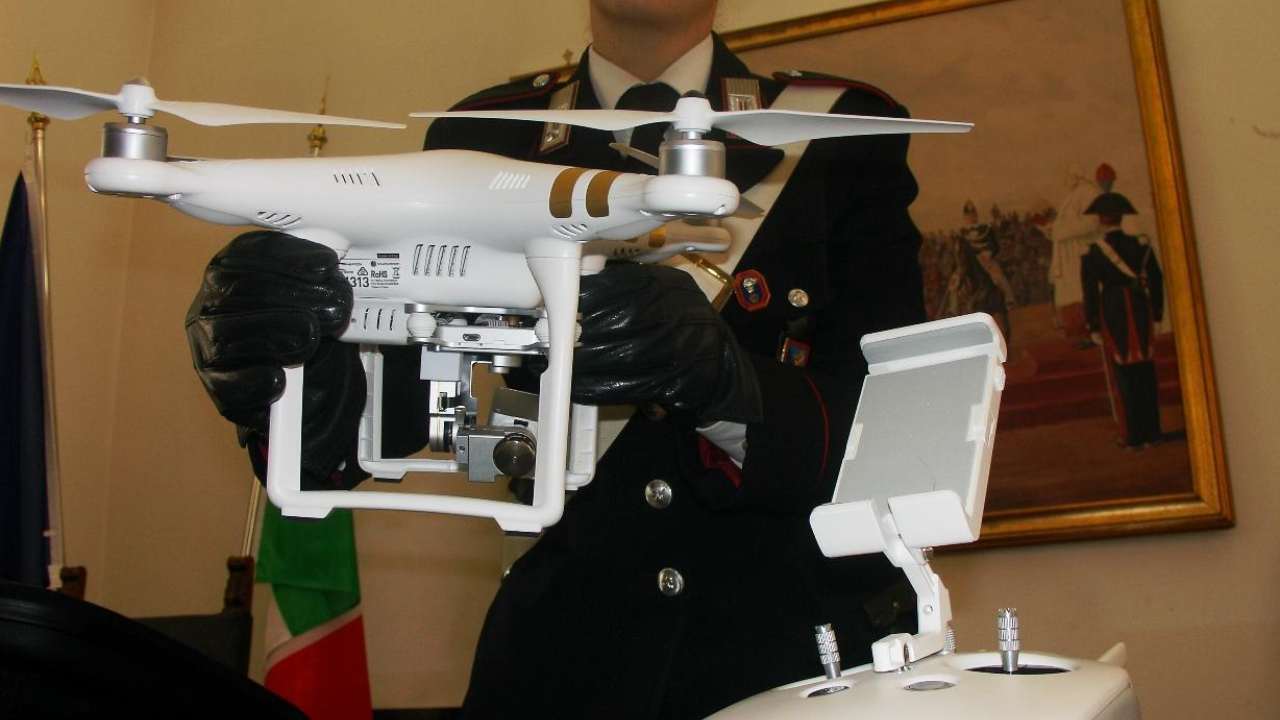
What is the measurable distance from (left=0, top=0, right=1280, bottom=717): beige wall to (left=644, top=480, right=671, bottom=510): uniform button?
1.00 meters

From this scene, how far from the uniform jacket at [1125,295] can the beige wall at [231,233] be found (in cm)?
8

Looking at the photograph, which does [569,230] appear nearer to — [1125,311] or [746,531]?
[746,531]

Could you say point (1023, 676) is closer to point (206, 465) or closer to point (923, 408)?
point (923, 408)

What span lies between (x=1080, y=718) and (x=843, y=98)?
31.4 inches

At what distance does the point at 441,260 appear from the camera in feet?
2.92

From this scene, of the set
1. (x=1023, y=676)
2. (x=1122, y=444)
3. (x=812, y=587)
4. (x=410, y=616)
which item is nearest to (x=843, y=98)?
(x=812, y=587)

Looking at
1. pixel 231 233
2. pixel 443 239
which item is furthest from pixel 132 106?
pixel 231 233

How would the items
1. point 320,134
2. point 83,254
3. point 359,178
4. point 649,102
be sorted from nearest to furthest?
point 359,178 → point 649,102 → point 320,134 → point 83,254

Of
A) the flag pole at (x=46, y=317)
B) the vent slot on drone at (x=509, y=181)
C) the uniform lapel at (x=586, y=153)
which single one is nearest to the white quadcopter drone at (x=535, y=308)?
the vent slot on drone at (x=509, y=181)

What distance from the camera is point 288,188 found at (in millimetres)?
891

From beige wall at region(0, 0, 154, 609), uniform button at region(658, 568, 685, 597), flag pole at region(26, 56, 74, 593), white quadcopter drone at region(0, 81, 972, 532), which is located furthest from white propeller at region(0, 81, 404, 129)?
beige wall at region(0, 0, 154, 609)

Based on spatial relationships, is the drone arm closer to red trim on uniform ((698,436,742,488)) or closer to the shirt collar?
red trim on uniform ((698,436,742,488))

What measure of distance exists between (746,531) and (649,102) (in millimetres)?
442

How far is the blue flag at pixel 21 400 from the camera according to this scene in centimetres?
222
